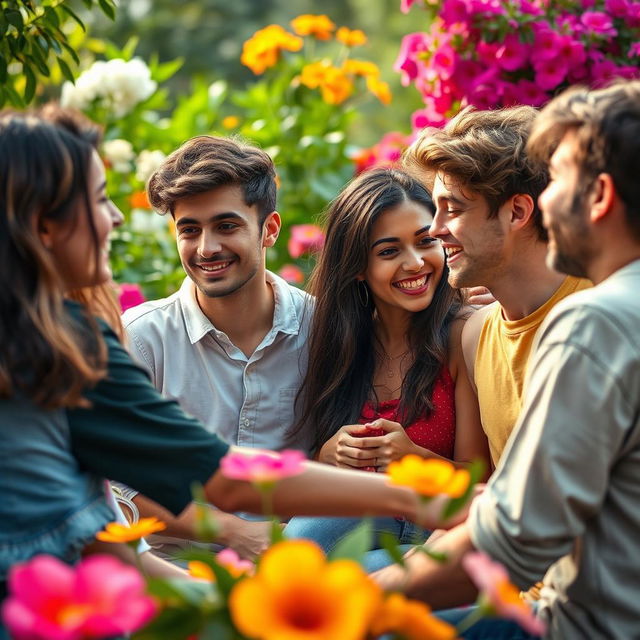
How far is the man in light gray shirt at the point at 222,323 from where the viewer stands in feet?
10.7

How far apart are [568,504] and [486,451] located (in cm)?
142

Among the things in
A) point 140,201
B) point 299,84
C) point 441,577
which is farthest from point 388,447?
point 299,84

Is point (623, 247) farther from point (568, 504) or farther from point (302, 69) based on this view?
point (302, 69)

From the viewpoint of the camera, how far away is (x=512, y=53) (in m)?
3.89

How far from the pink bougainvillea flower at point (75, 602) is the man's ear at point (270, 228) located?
7.66ft

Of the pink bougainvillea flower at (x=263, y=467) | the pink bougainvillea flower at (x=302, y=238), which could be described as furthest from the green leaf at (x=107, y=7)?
the pink bougainvillea flower at (x=302, y=238)

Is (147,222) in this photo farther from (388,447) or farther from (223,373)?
(388,447)

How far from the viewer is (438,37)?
415 cm

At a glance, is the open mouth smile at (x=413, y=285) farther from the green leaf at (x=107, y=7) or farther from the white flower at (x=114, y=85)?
the white flower at (x=114, y=85)

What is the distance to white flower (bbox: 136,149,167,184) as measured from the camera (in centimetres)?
514

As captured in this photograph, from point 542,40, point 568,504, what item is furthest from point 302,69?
point 568,504

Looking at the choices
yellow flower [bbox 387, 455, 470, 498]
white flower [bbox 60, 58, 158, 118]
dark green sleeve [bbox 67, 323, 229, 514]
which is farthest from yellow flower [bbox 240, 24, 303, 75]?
yellow flower [bbox 387, 455, 470, 498]

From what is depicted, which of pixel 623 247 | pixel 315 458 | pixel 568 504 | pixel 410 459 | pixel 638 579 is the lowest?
pixel 315 458

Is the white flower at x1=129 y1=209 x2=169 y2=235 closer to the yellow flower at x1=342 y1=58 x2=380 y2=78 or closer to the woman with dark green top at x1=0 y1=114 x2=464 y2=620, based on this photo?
the yellow flower at x1=342 y1=58 x2=380 y2=78
